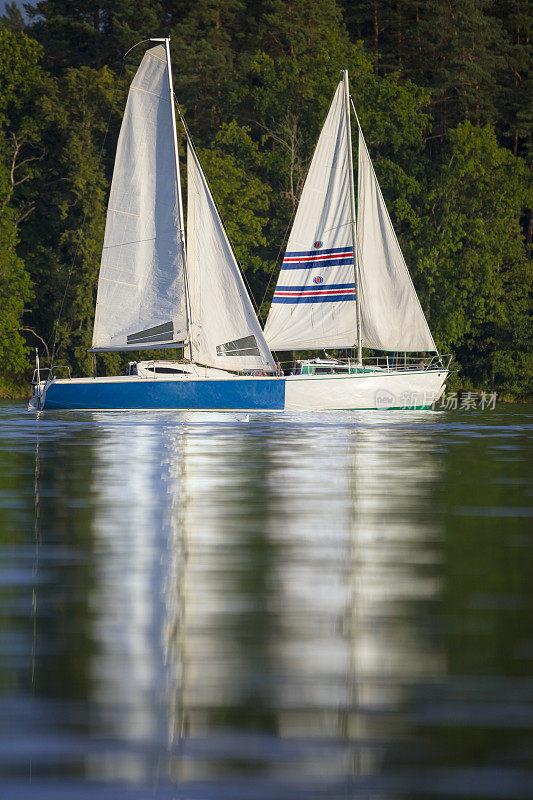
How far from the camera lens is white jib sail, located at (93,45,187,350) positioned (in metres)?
55.3

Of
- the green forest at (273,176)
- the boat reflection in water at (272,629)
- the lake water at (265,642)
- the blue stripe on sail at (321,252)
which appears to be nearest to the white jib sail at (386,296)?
the blue stripe on sail at (321,252)

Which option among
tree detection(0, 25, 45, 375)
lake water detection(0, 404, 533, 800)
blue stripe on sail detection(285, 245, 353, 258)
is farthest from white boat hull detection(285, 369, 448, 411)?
lake water detection(0, 404, 533, 800)

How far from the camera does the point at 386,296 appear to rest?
58312 millimetres

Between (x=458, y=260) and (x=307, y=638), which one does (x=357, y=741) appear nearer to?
(x=307, y=638)

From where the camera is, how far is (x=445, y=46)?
8762 centimetres

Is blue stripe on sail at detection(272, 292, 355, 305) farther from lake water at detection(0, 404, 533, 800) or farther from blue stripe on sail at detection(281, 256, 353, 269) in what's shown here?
lake water at detection(0, 404, 533, 800)

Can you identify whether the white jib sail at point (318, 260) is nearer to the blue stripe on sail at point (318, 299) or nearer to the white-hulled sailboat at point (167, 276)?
the blue stripe on sail at point (318, 299)

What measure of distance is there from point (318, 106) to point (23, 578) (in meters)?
69.2

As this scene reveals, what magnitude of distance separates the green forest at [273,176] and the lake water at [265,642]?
57.3 meters

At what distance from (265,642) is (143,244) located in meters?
46.6

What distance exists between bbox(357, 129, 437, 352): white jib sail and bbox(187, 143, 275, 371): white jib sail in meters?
5.38

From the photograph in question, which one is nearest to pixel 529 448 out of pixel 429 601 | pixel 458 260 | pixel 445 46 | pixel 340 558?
pixel 340 558

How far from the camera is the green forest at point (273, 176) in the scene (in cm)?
7819

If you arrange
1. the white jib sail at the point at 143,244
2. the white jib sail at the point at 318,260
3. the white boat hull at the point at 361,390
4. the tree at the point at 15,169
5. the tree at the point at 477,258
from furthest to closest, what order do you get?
the tree at the point at 477,258 → the tree at the point at 15,169 → the white jib sail at the point at 318,260 → the white jib sail at the point at 143,244 → the white boat hull at the point at 361,390
